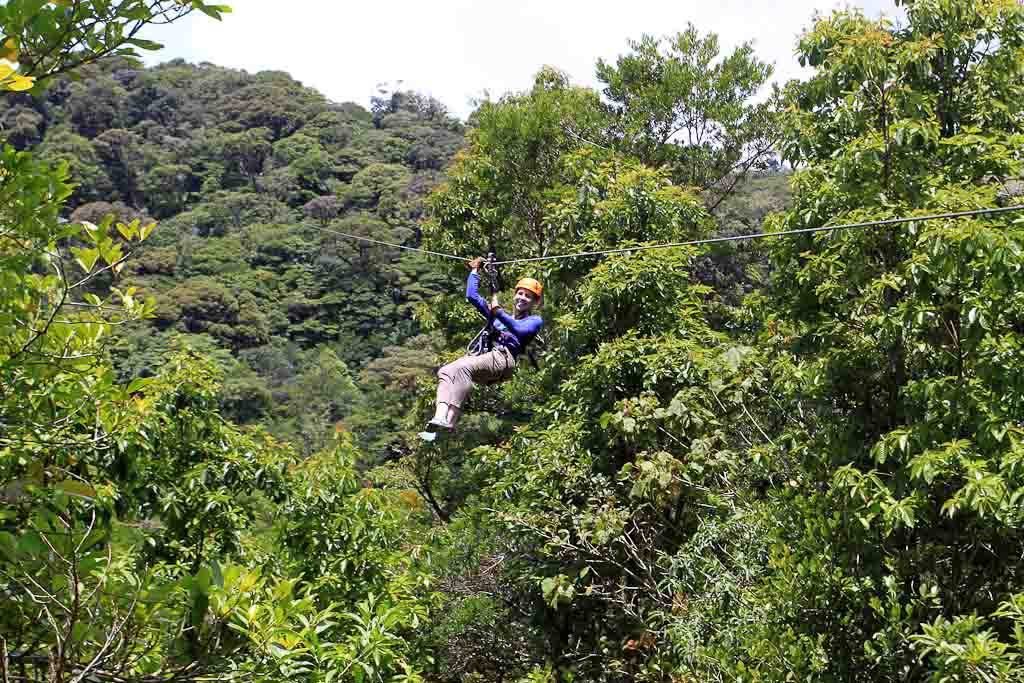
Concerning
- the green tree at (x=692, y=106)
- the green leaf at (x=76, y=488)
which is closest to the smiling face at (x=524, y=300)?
the green leaf at (x=76, y=488)

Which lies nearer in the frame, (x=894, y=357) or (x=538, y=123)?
(x=894, y=357)

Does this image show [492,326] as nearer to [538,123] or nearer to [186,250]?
[538,123]

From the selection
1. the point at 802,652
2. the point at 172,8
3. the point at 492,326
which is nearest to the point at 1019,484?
the point at 802,652

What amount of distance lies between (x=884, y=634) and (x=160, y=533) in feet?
15.1

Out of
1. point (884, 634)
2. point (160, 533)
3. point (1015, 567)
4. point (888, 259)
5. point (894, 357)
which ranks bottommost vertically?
point (160, 533)

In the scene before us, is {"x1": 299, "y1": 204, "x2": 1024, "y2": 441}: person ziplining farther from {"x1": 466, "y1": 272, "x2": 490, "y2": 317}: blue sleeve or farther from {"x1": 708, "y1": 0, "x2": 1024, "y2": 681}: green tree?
{"x1": 708, "y1": 0, "x2": 1024, "y2": 681}: green tree

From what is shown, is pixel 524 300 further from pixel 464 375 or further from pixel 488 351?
pixel 464 375

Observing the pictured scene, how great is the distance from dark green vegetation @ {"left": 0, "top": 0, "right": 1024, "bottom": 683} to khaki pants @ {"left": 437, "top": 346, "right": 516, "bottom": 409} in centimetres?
122

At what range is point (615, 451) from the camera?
27.5 ft

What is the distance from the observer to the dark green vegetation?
128 inches

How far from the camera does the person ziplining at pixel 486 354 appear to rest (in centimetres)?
538

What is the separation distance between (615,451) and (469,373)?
320cm

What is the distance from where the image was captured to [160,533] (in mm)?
6570

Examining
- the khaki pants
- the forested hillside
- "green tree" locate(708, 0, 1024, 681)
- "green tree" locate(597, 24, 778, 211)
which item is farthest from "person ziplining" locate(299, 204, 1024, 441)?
the forested hillside
